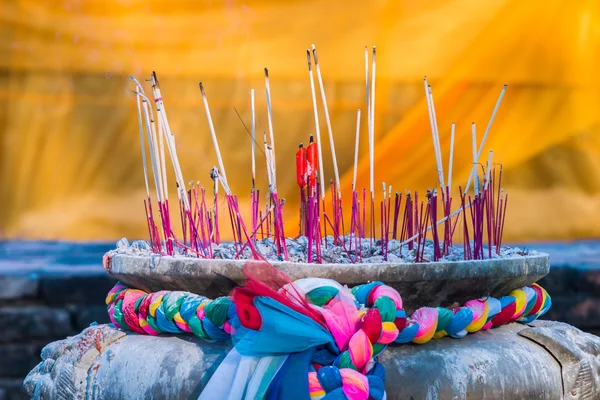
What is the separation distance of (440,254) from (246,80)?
1.84 meters

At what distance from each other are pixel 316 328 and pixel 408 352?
15 cm

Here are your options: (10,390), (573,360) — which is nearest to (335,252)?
(573,360)

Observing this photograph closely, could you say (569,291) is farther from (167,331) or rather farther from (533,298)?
(167,331)

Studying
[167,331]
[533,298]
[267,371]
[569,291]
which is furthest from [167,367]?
[569,291]

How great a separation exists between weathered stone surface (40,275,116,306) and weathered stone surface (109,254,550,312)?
5.02 ft

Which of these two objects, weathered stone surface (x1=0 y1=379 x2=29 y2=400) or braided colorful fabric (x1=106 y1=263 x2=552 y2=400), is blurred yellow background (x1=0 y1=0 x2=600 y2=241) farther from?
braided colorful fabric (x1=106 y1=263 x2=552 y2=400)

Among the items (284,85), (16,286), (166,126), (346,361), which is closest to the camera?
(346,361)

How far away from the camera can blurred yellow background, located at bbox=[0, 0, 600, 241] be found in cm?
298

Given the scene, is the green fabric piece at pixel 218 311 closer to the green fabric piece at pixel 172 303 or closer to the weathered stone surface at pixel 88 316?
the green fabric piece at pixel 172 303

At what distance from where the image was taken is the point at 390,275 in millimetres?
1038

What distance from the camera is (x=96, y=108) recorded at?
9.80ft

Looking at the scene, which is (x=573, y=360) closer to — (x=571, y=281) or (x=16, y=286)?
(x=571, y=281)

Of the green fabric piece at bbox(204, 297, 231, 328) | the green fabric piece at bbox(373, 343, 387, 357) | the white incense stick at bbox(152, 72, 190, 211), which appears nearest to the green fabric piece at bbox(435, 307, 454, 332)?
the green fabric piece at bbox(373, 343, 387, 357)

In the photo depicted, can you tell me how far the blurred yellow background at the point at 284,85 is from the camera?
298 centimetres
